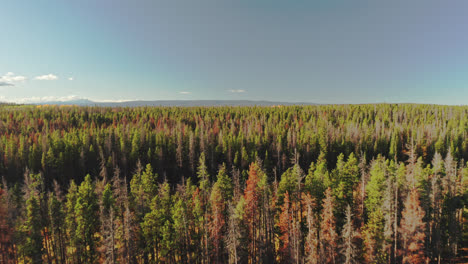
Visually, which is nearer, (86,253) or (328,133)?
(86,253)

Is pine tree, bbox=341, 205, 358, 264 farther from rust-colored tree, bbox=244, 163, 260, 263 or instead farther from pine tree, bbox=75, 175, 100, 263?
pine tree, bbox=75, 175, 100, 263

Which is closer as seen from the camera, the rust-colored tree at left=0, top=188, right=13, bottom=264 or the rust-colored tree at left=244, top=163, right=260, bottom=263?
the rust-colored tree at left=0, top=188, right=13, bottom=264

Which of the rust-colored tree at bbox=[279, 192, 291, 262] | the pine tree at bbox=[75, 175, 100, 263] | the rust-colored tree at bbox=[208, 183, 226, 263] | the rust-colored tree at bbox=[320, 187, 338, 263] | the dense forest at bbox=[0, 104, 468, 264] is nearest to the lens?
the dense forest at bbox=[0, 104, 468, 264]

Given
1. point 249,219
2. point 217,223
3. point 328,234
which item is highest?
point 217,223

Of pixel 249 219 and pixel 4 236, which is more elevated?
pixel 4 236

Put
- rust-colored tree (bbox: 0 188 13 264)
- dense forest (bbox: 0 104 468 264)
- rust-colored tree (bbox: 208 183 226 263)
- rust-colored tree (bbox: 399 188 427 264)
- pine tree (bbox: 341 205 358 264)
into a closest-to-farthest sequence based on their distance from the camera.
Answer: pine tree (bbox: 341 205 358 264), rust-colored tree (bbox: 0 188 13 264), rust-colored tree (bbox: 399 188 427 264), dense forest (bbox: 0 104 468 264), rust-colored tree (bbox: 208 183 226 263)

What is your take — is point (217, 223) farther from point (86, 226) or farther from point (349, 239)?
point (86, 226)

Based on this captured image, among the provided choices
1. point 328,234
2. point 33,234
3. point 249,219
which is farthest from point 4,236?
point 328,234

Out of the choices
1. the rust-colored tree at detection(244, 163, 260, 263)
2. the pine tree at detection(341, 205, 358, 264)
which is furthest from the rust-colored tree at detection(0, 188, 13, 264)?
the pine tree at detection(341, 205, 358, 264)

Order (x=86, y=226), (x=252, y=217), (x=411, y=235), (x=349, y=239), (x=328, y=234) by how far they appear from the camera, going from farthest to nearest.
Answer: (x=252, y=217) < (x=86, y=226) < (x=328, y=234) < (x=411, y=235) < (x=349, y=239)

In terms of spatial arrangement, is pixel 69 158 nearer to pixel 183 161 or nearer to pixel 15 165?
pixel 15 165

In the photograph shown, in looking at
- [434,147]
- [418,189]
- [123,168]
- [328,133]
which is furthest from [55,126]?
[434,147]
